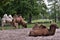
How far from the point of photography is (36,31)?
11.7m

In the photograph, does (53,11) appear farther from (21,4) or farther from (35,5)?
(21,4)

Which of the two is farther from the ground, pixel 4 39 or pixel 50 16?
pixel 4 39

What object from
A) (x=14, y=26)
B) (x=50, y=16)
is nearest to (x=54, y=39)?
(x=14, y=26)

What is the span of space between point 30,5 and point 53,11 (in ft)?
30.8

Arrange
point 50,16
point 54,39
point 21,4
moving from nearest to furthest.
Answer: point 54,39 → point 21,4 → point 50,16

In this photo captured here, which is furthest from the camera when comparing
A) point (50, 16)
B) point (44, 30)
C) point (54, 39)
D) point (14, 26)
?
point (50, 16)

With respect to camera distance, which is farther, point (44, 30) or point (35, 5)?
point (35, 5)

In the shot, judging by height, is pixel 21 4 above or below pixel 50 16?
above

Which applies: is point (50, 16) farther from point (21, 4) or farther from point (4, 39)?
point (4, 39)

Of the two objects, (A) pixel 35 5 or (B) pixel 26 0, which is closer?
(B) pixel 26 0

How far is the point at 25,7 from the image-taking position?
137 feet

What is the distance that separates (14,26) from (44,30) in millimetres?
8262

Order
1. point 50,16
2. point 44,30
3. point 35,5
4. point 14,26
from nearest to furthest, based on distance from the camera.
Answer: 1. point 44,30
2. point 14,26
3. point 35,5
4. point 50,16

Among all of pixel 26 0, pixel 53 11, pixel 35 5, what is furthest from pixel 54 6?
pixel 26 0
